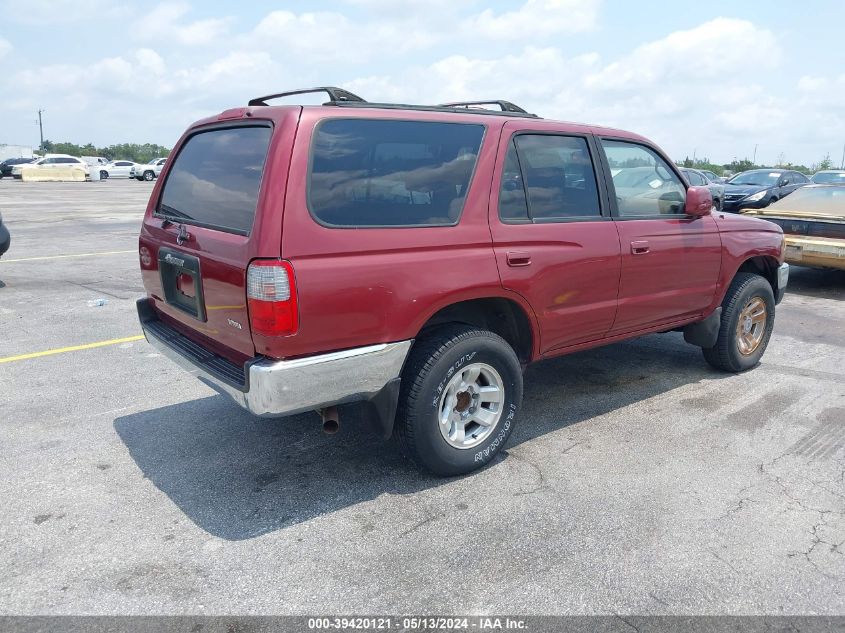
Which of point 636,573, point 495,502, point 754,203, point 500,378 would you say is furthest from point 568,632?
point 754,203

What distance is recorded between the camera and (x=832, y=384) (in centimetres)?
537

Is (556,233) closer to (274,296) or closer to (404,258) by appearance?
(404,258)

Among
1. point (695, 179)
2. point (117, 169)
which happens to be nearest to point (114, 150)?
point (117, 169)

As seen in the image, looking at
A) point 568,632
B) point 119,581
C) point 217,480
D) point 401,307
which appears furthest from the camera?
point 217,480

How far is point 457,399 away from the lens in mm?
3785

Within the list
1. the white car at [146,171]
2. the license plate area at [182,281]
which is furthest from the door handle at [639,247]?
the white car at [146,171]

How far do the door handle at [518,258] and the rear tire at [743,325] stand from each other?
235 centimetres

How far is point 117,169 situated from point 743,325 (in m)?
46.7

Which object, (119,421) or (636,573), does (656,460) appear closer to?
Answer: (636,573)

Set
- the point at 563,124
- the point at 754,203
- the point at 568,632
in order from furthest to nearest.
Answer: the point at 754,203, the point at 563,124, the point at 568,632

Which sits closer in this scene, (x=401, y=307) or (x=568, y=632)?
(x=568, y=632)

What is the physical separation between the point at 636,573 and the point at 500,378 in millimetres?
1305

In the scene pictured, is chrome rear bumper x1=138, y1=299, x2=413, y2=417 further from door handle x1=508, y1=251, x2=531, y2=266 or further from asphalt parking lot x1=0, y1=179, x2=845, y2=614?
door handle x1=508, y1=251, x2=531, y2=266

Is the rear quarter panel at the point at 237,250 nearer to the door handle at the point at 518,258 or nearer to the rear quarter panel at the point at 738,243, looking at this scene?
the door handle at the point at 518,258
